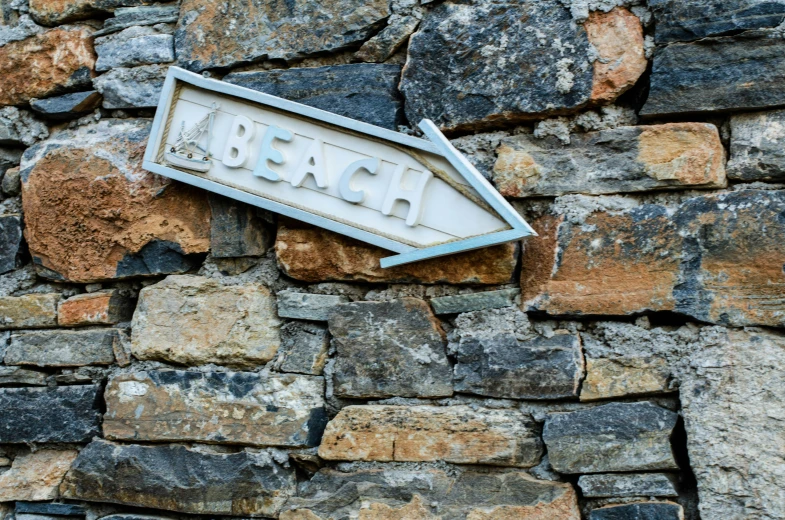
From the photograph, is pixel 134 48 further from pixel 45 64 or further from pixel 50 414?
pixel 50 414

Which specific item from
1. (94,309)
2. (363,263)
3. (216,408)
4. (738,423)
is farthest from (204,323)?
(738,423)

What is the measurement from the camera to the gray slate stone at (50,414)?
1.74 metres

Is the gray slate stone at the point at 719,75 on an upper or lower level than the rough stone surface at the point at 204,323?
upper

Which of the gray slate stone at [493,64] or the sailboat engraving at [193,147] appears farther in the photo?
the sailboat engraving at [193,147]

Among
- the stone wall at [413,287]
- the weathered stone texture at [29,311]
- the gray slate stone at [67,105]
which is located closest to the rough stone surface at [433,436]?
the stone wall at [413,287]

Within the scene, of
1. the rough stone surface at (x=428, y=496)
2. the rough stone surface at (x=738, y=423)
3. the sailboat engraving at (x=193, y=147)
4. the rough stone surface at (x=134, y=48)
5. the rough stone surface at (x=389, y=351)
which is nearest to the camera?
the rough stone surface at (x=738, y=423)

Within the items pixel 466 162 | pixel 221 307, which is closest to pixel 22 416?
pixel 221 307

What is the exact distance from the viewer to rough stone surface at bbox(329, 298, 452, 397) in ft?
4.97

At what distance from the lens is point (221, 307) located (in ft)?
5.44

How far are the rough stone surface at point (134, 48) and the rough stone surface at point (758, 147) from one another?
1246 mm

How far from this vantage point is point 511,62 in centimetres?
147

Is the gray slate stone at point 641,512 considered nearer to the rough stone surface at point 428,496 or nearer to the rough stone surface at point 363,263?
the rough stone surface at point 428,496

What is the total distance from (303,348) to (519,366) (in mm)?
475

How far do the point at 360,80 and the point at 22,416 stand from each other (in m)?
1.14
